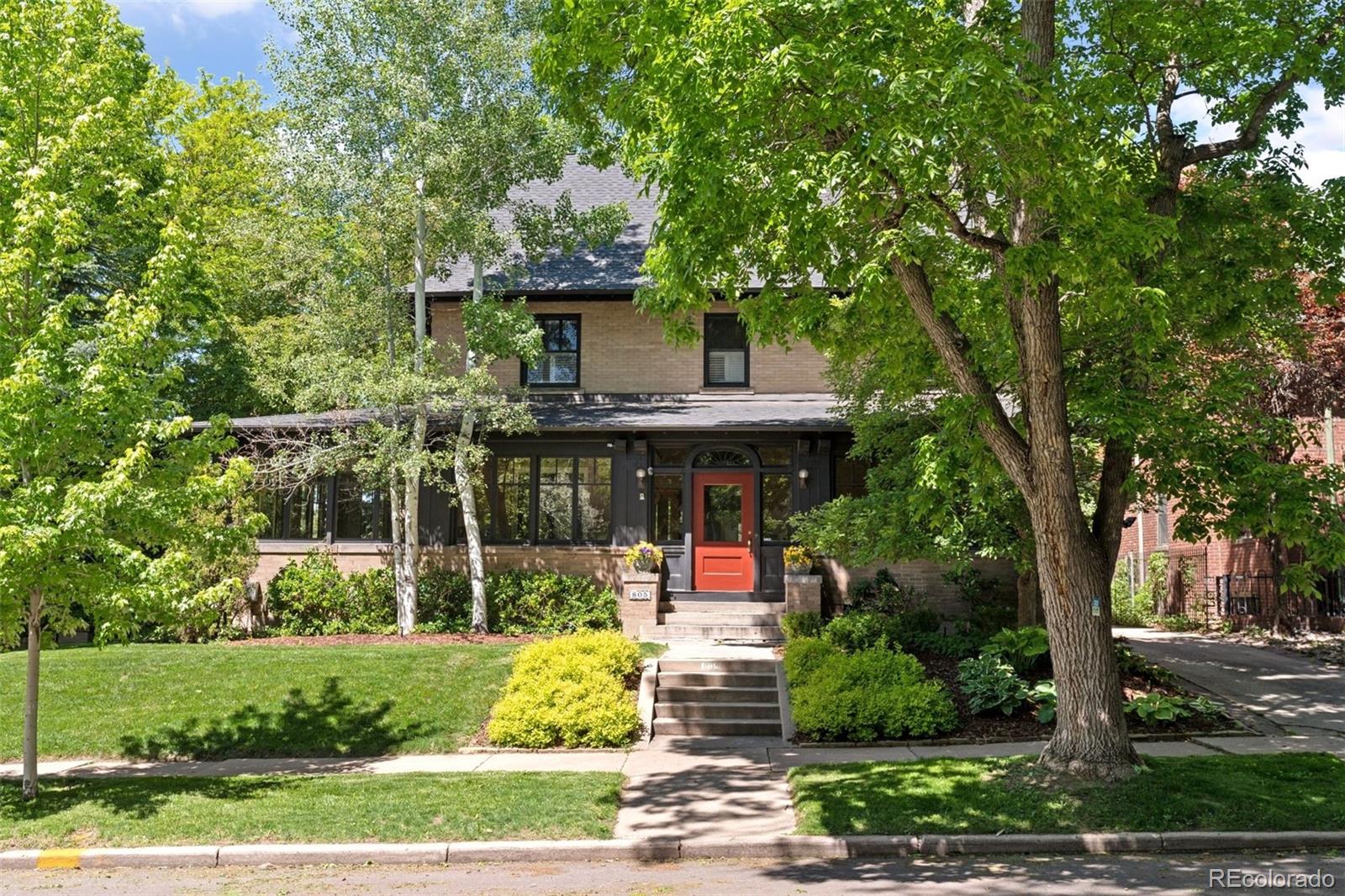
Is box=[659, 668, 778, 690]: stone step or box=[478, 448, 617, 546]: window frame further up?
box=[478, 448, 617, 546]: window frame

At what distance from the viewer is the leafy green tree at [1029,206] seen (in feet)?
26.4

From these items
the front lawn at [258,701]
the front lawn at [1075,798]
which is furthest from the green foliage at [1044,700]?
the front lawn at [258,701]

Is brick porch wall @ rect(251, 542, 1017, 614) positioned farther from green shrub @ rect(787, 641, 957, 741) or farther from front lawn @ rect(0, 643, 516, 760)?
green shrub @ rect(787, 641, 957, 741)

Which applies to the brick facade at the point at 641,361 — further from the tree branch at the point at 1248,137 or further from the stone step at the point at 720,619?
the tree branch at the point at 1248,137

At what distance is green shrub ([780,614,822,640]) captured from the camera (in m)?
17.0

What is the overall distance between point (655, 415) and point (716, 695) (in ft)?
23.7

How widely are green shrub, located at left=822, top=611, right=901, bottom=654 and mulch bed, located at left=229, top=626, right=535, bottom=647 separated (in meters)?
5.09

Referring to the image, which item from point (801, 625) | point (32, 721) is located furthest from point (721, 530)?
point (32, 721)

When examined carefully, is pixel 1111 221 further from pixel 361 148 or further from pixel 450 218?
pixel 361 148

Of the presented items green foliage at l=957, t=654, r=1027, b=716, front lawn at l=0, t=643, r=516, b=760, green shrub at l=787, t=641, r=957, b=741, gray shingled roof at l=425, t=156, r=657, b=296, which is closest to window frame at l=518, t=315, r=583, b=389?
gray shingled roof at l=425, t=156, r=657, b=296

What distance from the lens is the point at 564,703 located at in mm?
→ 12664

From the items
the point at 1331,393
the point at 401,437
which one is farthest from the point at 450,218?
the point at 1331,393

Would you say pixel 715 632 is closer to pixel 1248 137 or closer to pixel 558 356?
pixel 558 356

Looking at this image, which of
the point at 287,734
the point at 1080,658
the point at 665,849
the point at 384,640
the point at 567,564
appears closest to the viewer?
the point at 665,849
